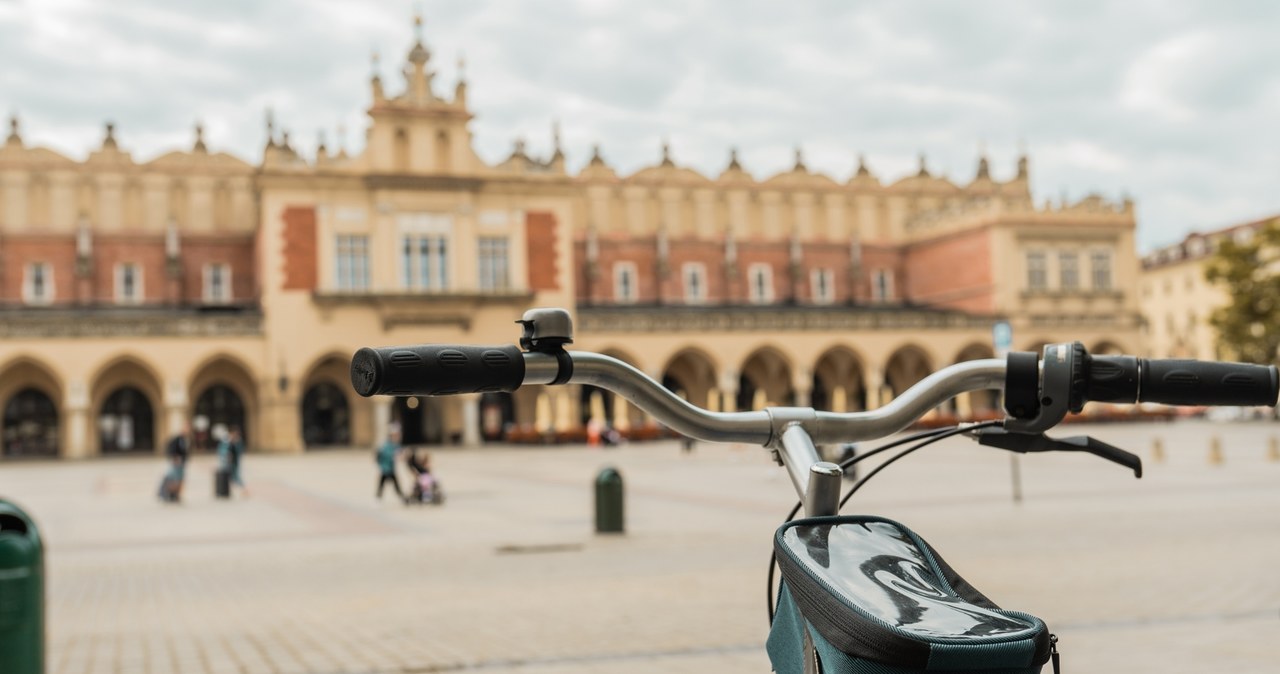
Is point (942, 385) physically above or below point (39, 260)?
below

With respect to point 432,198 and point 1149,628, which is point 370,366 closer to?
point 1149,628

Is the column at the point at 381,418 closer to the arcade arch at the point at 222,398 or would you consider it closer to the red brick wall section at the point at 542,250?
the arcade arch at the point at 222,398

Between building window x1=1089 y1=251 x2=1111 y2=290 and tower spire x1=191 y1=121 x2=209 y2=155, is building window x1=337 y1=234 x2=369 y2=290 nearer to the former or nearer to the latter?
tower spire x1=191 y1=121 x2=209 y2=155

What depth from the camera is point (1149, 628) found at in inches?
349

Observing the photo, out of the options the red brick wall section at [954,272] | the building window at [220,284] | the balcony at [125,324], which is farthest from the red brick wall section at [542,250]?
the red brick wall section at [954,272]

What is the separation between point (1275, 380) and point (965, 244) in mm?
56556

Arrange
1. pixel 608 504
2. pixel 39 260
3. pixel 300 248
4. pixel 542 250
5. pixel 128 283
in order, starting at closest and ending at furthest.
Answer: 1. pixel 608 504
2. pixel 300 248
3. pixel 542 250
4. pixel 39 260
5. pixel 128 283

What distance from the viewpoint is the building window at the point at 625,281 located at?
188 feet

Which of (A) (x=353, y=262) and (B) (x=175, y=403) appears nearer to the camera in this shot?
(B) (x=175, y=403)

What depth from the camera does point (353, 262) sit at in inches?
1858

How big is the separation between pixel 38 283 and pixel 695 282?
26673mm

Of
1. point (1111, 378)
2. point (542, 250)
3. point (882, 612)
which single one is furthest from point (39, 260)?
point (882, 612)

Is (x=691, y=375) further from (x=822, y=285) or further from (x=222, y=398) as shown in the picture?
(x=222, y=398)

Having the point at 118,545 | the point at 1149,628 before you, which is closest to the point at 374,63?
the point at 118,545
